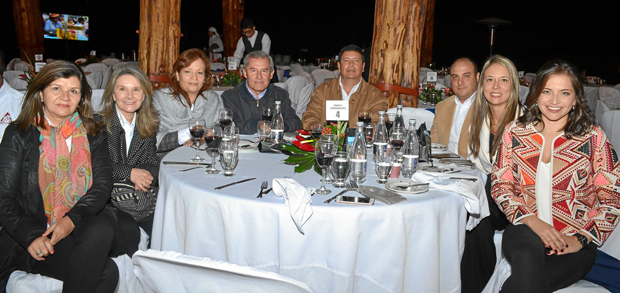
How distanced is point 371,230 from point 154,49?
182 inches

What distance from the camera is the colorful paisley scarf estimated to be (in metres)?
2.17

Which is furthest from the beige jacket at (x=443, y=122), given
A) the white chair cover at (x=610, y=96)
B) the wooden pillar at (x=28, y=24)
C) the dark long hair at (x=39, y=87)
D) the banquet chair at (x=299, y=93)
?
the wooden pillar at (x=28, y=24)

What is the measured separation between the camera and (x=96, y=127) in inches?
92.7

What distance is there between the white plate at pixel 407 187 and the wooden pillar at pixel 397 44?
9.10ft

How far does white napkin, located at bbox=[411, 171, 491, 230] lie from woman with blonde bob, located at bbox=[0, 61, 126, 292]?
4.70 ft

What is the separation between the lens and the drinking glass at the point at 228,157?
2127 millimetres

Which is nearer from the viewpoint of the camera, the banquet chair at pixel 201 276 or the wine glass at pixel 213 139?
the banquet chair at pixel 201 276

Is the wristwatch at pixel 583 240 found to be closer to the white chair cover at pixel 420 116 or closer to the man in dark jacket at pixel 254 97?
the white chair cover at pixel 420 116

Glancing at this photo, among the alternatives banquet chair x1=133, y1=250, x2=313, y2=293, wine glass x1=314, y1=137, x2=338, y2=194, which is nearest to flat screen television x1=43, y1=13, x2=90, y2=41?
wine glass x1=314, y1=137, x2=338, y2=194

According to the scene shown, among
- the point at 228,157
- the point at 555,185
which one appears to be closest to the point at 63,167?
the point at 228,157

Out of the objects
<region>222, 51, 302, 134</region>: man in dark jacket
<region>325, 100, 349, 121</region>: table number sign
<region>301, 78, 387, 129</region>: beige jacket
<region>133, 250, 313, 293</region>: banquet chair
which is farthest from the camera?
<region>301, 78, 387, 129</region>: beige jacket

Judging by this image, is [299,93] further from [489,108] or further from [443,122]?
[489,108]

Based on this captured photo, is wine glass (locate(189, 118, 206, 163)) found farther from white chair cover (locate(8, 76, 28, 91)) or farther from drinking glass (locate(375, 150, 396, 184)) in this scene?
white chair cover (locate(8, 76, 28, 91))

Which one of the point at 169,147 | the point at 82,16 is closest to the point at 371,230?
the point at 169,147
